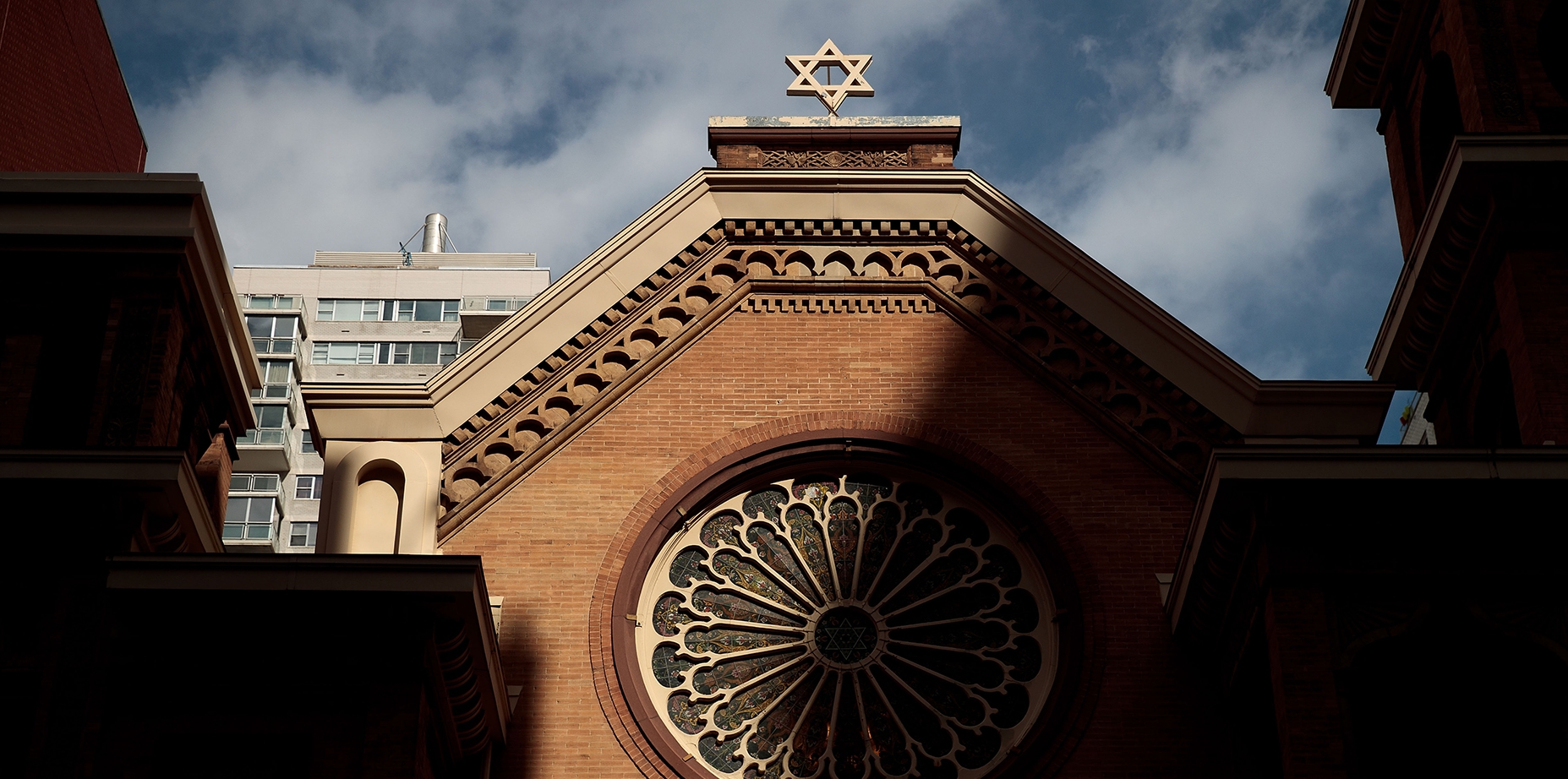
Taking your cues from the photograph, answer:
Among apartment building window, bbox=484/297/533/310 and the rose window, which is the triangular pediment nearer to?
the rose window

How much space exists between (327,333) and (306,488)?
6652 millimetres

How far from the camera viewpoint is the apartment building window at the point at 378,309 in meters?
78.9

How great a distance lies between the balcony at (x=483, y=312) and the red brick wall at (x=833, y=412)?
50.6m

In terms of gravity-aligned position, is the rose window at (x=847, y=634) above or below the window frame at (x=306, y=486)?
below

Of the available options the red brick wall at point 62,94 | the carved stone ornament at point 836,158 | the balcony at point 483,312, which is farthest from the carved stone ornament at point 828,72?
the balcony at point 483,312

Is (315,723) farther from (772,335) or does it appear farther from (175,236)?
(772,335)

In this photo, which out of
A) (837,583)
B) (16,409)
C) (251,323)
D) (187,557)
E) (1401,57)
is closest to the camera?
(187,557)

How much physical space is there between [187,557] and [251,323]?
199 feet

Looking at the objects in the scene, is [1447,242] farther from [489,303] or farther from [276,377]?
[489,303]

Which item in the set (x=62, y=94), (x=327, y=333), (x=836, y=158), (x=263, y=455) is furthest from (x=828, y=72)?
(x=327, y=333)

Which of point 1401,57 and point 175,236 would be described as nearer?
point 175,236

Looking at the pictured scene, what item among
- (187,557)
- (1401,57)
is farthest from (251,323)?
(187,557)

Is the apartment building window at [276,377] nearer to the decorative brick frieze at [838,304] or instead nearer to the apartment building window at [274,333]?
the apartment building window at [274,333]

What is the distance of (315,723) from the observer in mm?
16578
